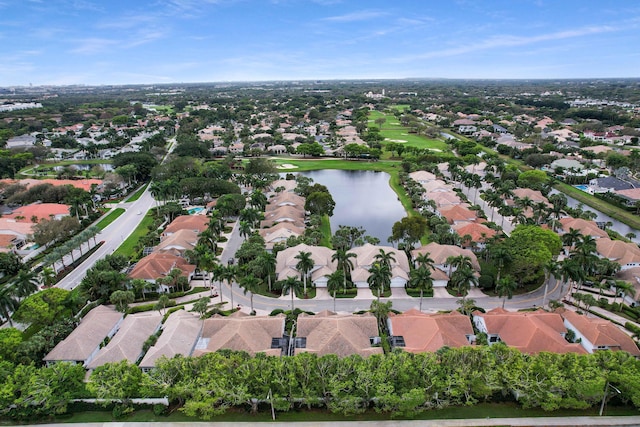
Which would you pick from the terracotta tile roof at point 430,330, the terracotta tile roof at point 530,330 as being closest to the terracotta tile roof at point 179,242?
the terracotta tile roof at point 430,330

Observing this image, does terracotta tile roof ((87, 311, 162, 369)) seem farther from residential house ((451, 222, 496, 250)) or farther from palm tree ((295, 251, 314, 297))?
residential house ((451, 222, 496, 250))

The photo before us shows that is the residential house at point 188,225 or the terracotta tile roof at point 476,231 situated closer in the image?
the terracotta tile roof at point 476,231

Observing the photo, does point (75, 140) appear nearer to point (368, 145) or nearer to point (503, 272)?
point (368, 145)

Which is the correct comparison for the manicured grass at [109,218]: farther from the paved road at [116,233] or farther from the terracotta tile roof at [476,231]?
the terracotta tile roof at [476,231]

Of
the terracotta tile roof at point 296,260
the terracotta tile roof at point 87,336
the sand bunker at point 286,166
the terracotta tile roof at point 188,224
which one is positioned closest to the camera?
the terracotta tile roof at point 87,336

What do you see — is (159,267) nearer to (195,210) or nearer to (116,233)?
(116,233)

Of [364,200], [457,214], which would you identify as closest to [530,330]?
[457,214]

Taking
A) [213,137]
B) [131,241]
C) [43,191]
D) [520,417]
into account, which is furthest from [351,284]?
[213,137]

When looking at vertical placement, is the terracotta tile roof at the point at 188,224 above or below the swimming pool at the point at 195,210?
above
